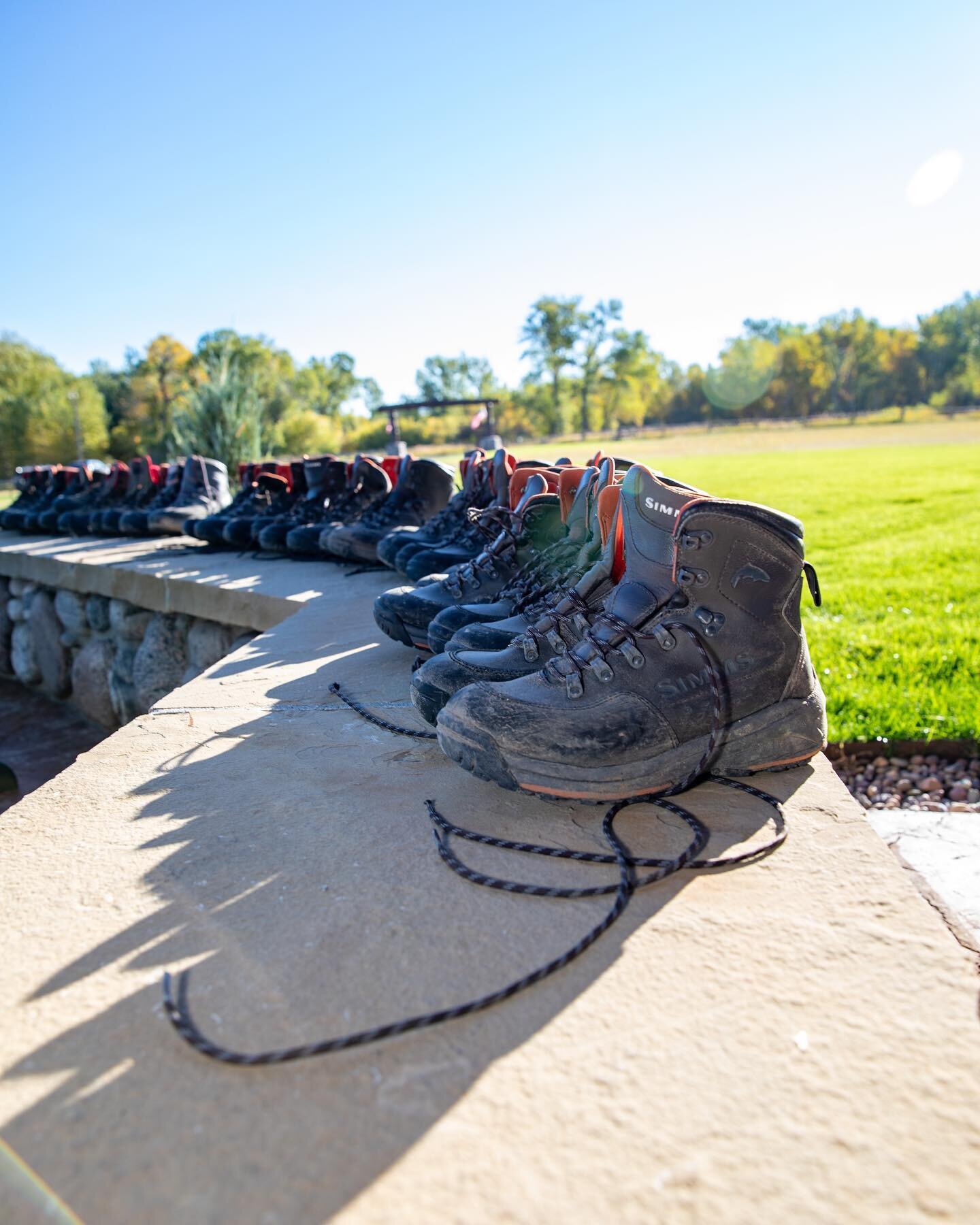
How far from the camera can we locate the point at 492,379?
81.5m

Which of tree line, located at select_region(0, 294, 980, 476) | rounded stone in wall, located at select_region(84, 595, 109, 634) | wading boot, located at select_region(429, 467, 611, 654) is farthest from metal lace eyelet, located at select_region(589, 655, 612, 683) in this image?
tree line, located at select_region(0, 294, 980, 476)

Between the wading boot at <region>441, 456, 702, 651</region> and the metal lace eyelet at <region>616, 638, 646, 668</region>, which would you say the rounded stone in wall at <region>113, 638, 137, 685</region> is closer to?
the wading boot at <region>441, 456, 702, 651</region>

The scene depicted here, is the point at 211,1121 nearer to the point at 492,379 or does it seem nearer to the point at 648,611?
the point at 648,611

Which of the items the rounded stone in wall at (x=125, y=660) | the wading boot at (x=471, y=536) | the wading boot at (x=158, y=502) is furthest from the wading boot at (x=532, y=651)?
the wading boot at (x=158, y=502)

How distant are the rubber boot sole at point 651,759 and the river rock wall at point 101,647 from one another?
302 centimetres

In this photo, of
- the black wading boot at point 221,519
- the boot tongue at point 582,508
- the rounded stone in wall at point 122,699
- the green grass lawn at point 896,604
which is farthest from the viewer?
the black wading boot at point 221,519

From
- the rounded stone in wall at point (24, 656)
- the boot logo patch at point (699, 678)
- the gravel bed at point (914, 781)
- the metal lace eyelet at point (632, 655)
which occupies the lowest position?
the rounded stone in wall at point (24, 656)

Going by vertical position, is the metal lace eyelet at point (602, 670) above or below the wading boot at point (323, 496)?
below

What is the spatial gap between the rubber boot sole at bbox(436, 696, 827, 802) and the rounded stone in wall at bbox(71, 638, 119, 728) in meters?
5.21

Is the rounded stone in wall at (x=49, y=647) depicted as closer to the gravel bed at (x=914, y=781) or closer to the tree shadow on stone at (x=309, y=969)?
the tree shadow on stone at (x=309, y=969)

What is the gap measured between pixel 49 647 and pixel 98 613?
128 cm

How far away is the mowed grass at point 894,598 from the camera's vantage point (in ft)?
11.2

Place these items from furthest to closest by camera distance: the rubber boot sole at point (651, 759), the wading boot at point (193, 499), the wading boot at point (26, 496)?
the wading boot at point (26, 496) → the wading boot at point (193, 499) → the rubber boot sole at point (651, 759)

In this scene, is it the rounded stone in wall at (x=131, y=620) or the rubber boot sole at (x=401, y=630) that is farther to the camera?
the rounded stone in wall at (x=131, y=620)
